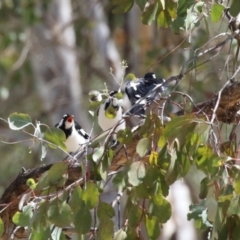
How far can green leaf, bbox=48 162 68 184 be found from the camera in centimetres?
169

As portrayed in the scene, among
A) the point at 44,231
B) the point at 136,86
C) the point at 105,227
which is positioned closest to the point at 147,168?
the point at 105,227

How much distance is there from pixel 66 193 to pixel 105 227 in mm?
114

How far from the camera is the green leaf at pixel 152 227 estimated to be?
5.56 feet

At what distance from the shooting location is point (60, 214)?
1.67m

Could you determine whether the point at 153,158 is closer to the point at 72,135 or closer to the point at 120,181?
the point at 120,181

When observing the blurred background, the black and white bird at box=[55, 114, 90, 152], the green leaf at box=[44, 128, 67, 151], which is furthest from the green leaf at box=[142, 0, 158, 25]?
the blurred background

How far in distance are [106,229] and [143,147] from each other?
208 mm

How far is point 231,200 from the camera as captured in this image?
1.50 metres

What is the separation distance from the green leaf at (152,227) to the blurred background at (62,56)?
12.3 ft

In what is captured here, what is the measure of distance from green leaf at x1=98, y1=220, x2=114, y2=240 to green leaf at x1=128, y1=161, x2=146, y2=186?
0.13 meters

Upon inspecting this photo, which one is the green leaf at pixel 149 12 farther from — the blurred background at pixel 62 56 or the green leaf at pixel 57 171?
the blurred background at pixel 62 56

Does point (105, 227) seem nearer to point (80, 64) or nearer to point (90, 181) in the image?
point (90, 181)

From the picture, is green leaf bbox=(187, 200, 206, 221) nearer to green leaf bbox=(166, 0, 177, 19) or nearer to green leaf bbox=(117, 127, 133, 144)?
green leaf bbox=(117, 127, 133, 144)

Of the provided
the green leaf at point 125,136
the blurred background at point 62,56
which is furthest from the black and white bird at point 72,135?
the blurred background at point 62,56
